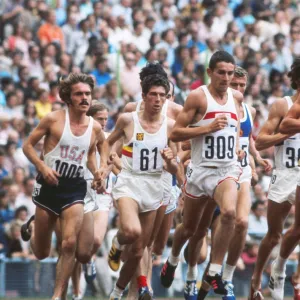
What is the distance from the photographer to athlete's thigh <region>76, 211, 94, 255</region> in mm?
15789

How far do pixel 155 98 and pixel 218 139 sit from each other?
106 centimetres

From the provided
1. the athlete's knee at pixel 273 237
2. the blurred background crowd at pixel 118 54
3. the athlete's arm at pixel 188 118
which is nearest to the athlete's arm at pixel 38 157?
the athlete's arm at pixel 188 118

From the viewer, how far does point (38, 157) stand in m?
15.4

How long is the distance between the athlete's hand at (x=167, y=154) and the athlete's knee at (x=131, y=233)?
3.10 ft

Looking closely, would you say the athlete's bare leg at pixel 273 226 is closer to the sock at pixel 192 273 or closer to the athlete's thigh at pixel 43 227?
the sock at pixel 192 273

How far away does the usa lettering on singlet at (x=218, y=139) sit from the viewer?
15.2 meters

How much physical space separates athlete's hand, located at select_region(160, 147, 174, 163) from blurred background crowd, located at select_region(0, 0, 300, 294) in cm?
583

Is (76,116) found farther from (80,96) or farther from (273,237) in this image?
(273,237)

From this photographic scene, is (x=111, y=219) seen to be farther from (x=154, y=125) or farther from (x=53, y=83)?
(x=154, y=125)

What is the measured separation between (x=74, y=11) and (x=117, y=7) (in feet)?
5.74

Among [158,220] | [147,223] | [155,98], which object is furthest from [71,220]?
[155,98]

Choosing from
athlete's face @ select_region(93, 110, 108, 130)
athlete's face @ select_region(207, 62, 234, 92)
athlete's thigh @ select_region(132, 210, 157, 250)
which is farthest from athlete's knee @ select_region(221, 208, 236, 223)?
athlete's face @ select_region(93, 110, 108, 130)

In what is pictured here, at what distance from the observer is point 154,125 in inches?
624

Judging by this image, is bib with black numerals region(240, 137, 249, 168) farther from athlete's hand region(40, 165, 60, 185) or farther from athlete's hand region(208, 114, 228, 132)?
athlete's hand region(40, 165, 60, 185)
